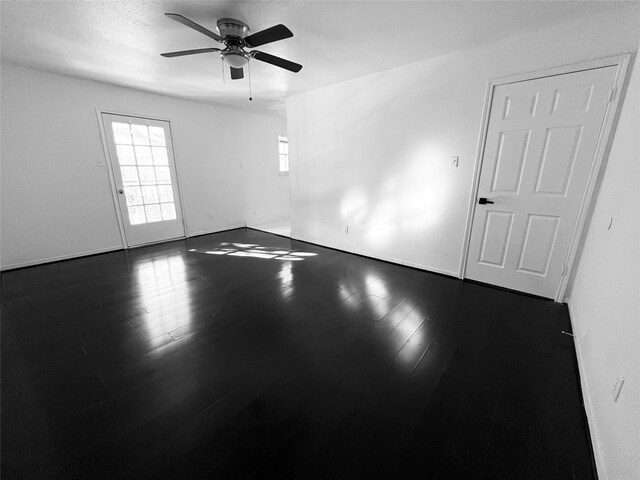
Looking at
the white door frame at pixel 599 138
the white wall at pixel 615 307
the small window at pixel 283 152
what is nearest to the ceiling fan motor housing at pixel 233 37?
the white door frame at pixel 599 138

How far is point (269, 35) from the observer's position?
6.52ft

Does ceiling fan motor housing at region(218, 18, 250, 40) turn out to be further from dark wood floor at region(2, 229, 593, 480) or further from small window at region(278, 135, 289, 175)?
small window at region(278, 135, 289, 175)

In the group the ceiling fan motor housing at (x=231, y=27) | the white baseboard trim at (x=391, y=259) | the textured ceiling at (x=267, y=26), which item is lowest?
the white baseboard trim at (x=391, y=259)

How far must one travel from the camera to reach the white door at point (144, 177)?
4074 millimetres

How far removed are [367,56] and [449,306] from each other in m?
2.76

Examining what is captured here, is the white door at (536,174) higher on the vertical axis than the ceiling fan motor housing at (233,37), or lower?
lower

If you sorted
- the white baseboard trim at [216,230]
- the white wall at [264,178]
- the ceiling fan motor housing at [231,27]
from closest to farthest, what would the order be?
the ceiling fan motor housing at [231,27]
the white baseboard trim at [216,230]
the white wall at [264,178]

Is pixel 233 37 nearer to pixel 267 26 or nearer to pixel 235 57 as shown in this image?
pixel 235 57

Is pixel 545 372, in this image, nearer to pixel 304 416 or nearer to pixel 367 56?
pixel 304 416

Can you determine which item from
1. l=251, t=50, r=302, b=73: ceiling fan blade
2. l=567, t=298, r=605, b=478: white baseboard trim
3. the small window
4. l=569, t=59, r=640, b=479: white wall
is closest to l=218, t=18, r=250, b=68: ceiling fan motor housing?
l=251, t=50, r=302, b=73: ceiling fan blade

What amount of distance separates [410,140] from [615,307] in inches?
97.4

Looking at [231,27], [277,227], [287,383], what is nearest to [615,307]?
[287,383]

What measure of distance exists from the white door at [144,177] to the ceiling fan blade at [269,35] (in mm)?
3078

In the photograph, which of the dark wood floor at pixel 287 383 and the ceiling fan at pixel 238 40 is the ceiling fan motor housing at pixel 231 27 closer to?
the ceiling fan at pixel 238 40
